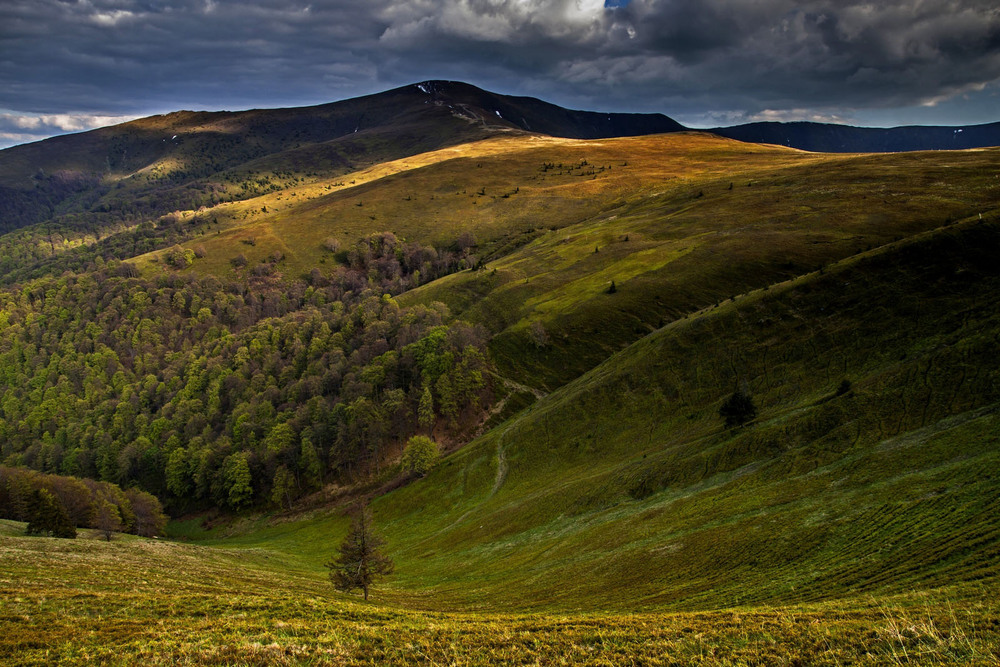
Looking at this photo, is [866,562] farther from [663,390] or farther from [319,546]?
[319,546]

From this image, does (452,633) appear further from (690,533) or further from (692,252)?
(692,252)

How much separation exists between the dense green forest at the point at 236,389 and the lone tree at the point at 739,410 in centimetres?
5768

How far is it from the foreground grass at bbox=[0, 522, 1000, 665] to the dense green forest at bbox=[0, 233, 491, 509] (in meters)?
74.9

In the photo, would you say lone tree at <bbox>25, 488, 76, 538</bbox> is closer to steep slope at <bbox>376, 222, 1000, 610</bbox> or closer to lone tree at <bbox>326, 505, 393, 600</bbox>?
lone tree at <bbox>326, 505, 393, 600</bbox>

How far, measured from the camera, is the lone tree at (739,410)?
54781mm

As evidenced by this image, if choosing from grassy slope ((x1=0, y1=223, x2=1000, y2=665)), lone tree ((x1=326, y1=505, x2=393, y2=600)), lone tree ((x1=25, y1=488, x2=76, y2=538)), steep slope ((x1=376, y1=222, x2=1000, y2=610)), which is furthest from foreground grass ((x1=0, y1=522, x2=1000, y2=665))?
lone tree ((x1=25, y1=488, x2=76, y2=538))

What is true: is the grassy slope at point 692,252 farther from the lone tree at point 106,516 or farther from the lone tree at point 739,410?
the lone tree at point 106,516

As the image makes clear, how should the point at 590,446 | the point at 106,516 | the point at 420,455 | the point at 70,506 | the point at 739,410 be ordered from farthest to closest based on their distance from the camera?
1. the point at 420,455
2. the point at 590,446
3. the point at 70,506
4. the point at 106,516
5. the point at 739,410

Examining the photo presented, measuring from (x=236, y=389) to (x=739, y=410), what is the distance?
Result: 12949cm

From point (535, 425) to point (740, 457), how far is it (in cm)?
4044

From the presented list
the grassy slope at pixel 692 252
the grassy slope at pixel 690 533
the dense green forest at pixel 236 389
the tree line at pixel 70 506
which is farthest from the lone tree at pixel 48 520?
the grassy slope at pixel 692 252

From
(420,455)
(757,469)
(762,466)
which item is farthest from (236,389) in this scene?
(762,466)

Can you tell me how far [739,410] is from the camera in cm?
5484

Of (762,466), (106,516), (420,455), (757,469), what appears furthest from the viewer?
(420,455)
